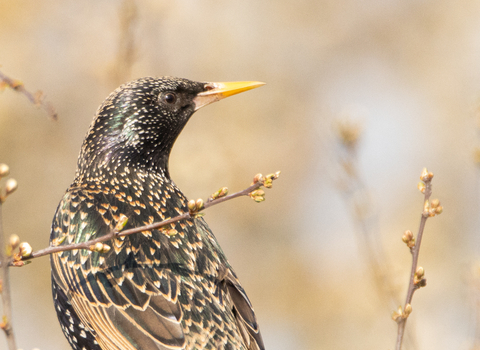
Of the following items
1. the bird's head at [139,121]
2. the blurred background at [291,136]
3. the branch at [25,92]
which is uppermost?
the blurred background at [291,136]

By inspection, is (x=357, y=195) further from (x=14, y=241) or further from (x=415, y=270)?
(x=14, y=241)

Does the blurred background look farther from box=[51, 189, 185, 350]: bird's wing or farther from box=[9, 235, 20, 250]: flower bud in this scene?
box=[9, 235, 20, 250]: flower bud

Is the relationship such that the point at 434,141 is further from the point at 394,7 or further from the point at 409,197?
the point at 394,7

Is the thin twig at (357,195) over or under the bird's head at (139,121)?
under

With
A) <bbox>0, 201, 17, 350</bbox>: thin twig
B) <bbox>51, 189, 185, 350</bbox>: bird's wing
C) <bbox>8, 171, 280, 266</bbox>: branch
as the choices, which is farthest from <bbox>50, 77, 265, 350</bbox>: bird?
<bbox>0, 201, 17, 350</bbox>: thin twig

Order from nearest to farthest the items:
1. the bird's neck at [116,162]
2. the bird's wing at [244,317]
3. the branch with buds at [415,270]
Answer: the branch with buds at [415,270] < the bird's wing at [244,317] < the bird's neck at [116,162]

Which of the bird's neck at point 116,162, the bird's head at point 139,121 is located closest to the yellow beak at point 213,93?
the bird's head at point 139,121

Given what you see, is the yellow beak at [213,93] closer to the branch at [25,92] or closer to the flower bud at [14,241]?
the branch at [25,92]
